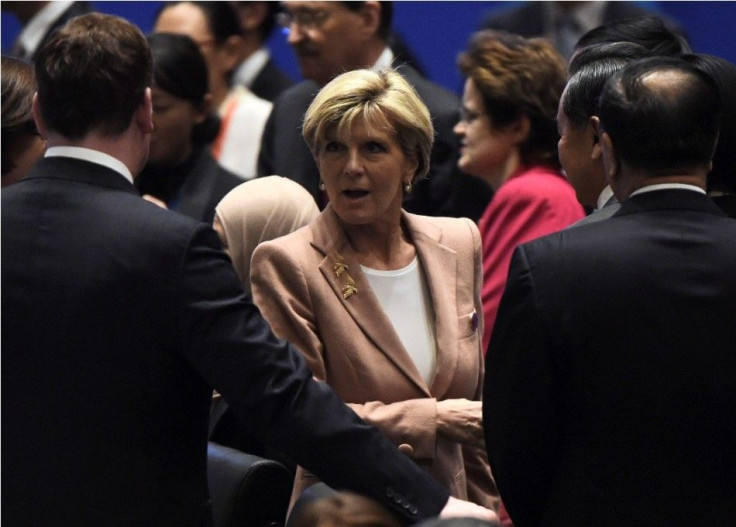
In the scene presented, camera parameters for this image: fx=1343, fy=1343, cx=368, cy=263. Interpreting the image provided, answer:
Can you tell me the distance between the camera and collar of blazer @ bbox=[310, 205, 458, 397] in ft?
10.7

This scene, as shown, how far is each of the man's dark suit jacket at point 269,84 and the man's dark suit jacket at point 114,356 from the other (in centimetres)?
374

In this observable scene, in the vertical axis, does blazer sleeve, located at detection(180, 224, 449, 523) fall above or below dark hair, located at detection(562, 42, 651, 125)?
below

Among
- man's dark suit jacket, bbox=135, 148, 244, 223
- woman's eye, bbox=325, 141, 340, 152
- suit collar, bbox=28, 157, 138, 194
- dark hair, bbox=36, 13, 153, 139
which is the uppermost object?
dark hair, bbox=36, 13, 153, 139

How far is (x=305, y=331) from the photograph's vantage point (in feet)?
10.5

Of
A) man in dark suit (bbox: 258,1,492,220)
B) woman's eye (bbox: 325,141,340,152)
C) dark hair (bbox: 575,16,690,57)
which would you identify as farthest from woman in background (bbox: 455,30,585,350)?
woman's eye (bbox: 325,141,340,152)

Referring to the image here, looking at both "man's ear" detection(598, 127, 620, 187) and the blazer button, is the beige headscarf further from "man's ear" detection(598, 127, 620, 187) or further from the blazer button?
"man's ear" detection(598, 127, 620, 187)

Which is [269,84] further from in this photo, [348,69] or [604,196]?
[604,196]

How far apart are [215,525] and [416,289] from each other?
A: 803 mm

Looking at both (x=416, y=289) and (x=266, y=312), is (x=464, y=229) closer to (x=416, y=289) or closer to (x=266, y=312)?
(x=416, y=289)

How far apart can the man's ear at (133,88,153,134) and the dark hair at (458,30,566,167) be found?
6.57ft

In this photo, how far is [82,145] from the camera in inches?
108

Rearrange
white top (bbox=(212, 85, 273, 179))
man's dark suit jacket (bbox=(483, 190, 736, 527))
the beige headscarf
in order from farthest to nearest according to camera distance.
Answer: white top (bbox=(212, 85, 273, 179)), the beige headscarf, man's dark suit jacket (bbox=(483, 190, 736, 527))

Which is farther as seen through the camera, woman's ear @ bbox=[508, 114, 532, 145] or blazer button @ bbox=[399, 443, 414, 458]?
woman's ear @ bbox=[508, 114, 532, 145]

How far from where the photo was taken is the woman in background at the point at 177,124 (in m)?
4.88
